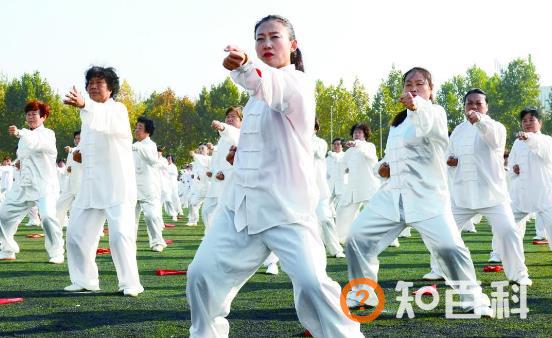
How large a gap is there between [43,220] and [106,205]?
3.61 m

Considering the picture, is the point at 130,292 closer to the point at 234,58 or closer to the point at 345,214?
the point at 234,58

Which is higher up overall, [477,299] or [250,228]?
[250,228]

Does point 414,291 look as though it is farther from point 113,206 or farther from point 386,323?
point 113,206

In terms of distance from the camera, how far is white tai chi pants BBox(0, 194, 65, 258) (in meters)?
10.6

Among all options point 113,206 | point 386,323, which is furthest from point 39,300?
point 386,323

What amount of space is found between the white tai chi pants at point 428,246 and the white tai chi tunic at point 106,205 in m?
2.35

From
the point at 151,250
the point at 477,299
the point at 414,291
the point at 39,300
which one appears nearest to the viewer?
the point at 477,299

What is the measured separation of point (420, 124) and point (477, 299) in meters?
1.54

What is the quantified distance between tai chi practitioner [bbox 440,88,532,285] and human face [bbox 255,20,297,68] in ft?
13.4

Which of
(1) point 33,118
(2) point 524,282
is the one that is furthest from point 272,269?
(1) point 33,118

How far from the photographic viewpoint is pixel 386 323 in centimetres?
581

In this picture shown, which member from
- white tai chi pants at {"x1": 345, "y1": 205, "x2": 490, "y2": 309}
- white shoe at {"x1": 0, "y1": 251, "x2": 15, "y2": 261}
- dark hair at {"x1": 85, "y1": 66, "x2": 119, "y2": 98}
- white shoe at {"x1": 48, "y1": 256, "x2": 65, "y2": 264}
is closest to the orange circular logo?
white tai chi pants at {"x1": 345, "y1": 205, "x2": 490, "y2": 309}

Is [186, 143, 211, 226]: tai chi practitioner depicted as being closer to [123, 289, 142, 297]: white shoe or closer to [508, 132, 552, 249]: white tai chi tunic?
[508, 132, 552, 249]: white tai chi tunic

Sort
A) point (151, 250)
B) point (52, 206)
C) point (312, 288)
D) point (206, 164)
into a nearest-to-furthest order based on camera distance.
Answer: point (312, 288) → point (52, 206) → point (151, 250) → point (206, 164)
